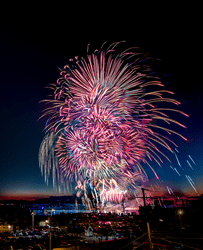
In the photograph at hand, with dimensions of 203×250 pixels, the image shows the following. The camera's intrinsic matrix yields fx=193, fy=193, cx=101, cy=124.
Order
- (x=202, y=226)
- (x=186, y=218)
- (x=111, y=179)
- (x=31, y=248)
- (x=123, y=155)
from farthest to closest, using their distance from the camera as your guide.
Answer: (x=186, y=218) → (x=202, y=226) → (x=111, y=179) → (x=123, y=155) → (x=31, y=248)

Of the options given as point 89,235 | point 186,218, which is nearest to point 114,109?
point 89,235

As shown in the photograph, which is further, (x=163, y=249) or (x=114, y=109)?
(x=114, y=109)

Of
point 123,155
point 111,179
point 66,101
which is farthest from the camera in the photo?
point 111,179

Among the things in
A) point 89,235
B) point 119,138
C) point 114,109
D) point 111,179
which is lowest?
point 89,235

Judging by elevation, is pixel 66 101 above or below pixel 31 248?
above

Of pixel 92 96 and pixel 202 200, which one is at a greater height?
pixel 92 96

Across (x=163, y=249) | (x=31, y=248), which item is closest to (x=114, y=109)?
(x=163, y=249)

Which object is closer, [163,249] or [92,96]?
[163,249]

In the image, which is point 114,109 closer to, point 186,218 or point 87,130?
point 87,130

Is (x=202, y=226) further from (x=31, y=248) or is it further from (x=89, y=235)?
(x=31, y=248)
